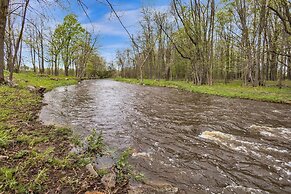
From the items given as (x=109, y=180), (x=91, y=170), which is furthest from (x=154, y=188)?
(x=91, y=170)

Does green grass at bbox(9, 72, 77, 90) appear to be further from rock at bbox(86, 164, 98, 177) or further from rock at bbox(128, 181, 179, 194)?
rock at bbox(128, 181, 179, 194)

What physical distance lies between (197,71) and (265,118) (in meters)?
19.9

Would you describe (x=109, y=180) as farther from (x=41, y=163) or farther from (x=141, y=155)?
(x=141, y=155)

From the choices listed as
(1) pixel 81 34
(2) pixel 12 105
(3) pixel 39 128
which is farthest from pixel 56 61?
(3) pixel 39 128

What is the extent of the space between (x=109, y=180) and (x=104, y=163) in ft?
3.01

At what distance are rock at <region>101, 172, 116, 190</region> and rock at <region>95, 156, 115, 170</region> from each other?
498mm

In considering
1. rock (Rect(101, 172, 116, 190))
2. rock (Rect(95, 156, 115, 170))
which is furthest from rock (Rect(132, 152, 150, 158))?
rock (Rect(101, 172, 116, 190))

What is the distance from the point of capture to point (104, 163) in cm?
423

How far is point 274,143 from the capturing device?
5781mm

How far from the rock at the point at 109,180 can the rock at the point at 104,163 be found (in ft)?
1.63

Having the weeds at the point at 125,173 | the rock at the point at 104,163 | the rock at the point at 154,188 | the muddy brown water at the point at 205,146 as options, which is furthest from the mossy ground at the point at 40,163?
the muddy brown water at the point at 205,146

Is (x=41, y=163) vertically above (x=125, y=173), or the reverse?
(x=41, y=163)

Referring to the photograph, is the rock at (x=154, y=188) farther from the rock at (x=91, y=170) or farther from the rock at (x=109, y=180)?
the rock at (x=91, y=170)

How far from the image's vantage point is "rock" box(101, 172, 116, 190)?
3211 mm
